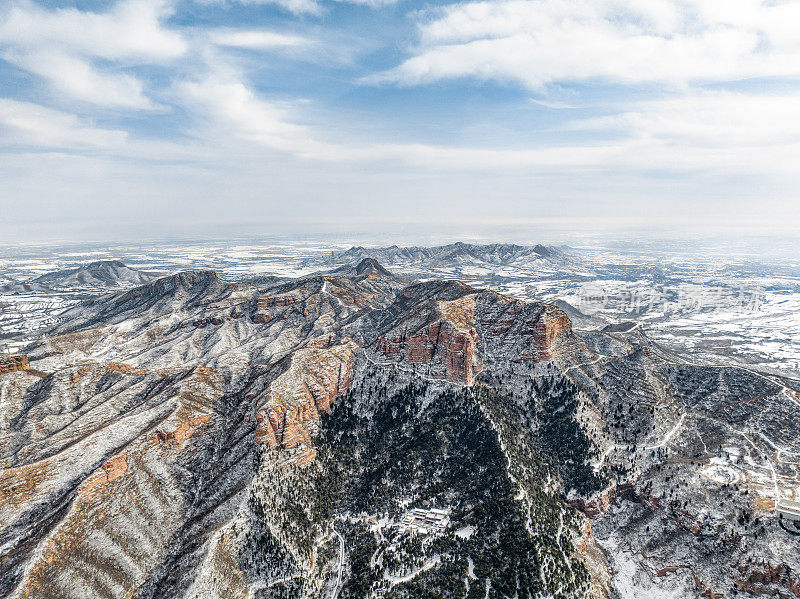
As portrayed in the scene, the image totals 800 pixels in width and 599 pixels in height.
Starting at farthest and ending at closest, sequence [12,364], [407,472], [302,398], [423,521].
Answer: [12,364] < [302,398] < [407,472] < [423,521]

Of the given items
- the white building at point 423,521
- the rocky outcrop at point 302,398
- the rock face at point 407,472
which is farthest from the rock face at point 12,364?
the white building at point 423,521

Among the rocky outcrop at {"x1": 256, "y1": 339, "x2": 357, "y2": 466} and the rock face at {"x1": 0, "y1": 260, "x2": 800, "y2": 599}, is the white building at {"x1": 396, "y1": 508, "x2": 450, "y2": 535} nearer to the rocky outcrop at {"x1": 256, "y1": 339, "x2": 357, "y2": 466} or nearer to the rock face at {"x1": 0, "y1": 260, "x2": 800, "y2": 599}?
the rock face at {"x1": 0, "y1": 260, "x2": 800, "y2": 599}

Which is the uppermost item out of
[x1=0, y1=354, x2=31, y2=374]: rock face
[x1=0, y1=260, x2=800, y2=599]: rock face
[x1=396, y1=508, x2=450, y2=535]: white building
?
[x1=0, y1=354, x2=31, y2=374]: rock face

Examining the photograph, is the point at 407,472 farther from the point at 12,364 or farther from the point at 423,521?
the point at 12,364

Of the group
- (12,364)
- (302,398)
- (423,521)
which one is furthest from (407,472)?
(12,364)

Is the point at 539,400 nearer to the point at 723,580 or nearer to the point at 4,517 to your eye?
the point at 723,580

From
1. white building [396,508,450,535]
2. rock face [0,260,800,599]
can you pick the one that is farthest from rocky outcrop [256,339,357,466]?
white building [396,508,450,535]

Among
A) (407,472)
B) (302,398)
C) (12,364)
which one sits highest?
(12,364)

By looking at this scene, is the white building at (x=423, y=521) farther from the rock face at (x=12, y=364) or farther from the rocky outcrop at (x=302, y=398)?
the rock face at (x=12, y=364)
